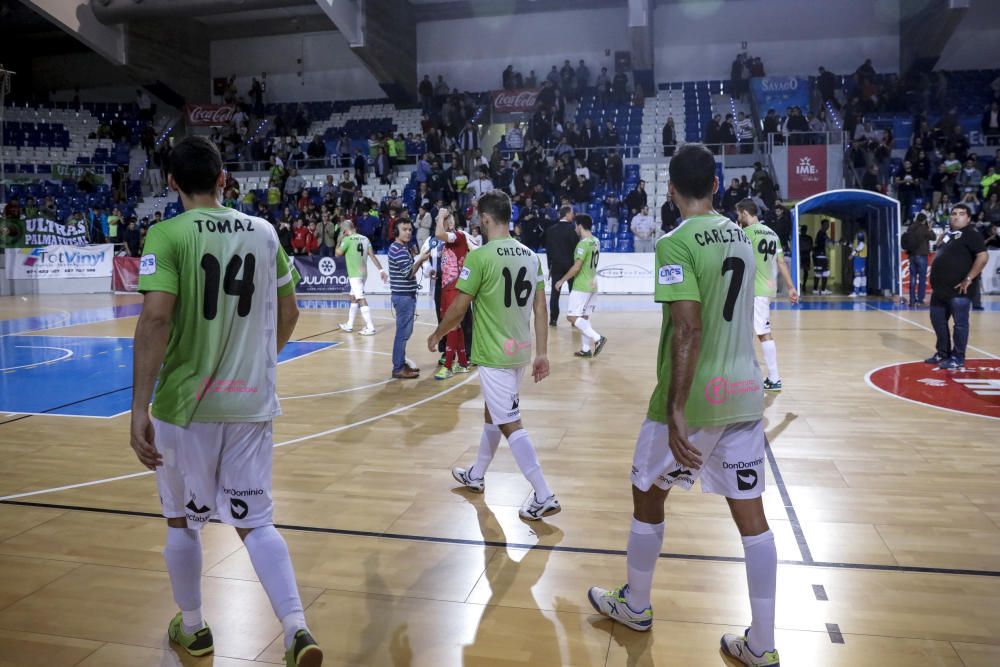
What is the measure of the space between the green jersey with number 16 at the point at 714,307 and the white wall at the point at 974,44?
27717 millimetres

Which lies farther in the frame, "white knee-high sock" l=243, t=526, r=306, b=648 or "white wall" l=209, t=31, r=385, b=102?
"white wall" l=209, t=31, r=385, b=102

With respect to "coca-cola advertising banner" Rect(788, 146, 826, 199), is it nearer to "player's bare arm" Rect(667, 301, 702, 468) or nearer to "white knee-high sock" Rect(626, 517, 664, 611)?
"white knee-high sock" Rect(626, 517, 664, 611)

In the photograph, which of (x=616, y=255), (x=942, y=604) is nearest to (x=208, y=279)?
(x=942, y=604)

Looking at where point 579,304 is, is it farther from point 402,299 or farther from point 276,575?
point 276,575

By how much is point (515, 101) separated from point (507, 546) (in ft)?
83.4

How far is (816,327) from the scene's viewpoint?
42.6 feet

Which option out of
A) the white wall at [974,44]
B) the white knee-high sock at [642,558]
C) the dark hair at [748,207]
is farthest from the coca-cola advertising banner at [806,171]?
the white knee-high sock at [642,558]

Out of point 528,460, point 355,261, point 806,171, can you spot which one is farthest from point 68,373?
point 806,171

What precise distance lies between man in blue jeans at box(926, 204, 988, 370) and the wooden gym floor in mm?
2078

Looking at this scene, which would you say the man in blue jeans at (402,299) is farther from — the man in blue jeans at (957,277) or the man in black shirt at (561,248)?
the man in blue jeans at (957,277)

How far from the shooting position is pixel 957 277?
28.6 ft

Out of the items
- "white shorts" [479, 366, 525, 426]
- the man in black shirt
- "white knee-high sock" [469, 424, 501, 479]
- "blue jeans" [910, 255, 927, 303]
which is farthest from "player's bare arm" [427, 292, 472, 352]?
"blue jeans" [910, 255, 927, 303]

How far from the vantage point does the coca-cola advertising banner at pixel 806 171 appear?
69.8ft

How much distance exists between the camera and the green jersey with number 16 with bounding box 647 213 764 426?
107 inches
